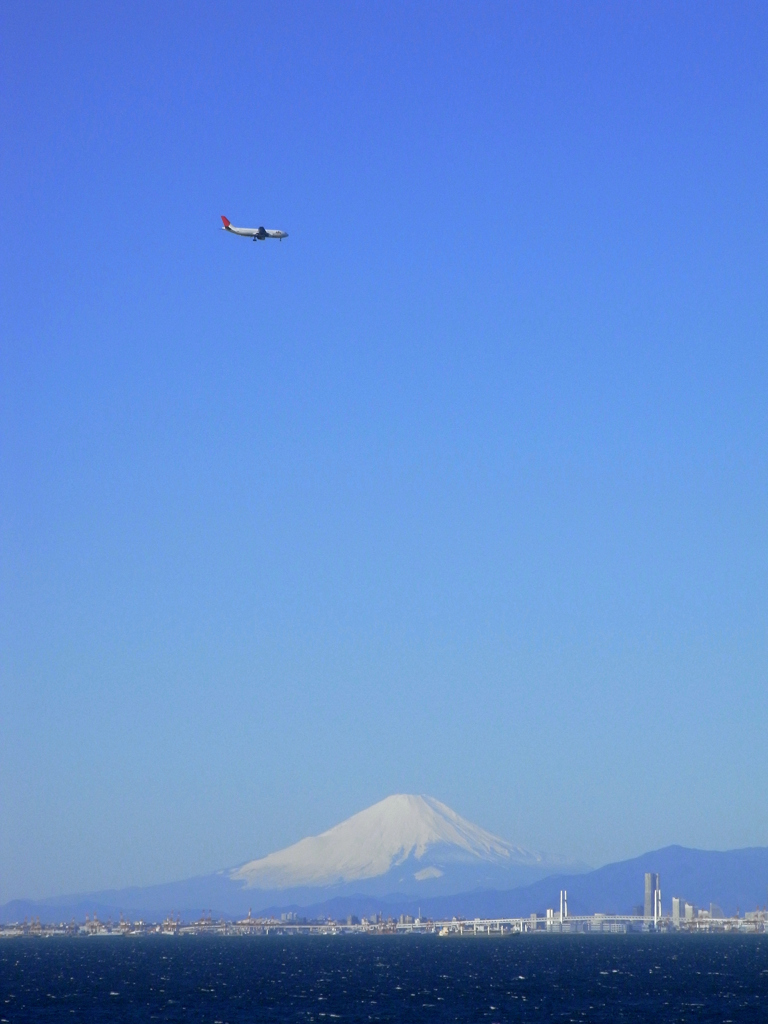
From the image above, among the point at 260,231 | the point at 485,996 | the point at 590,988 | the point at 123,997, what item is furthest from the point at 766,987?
the point at 260,231

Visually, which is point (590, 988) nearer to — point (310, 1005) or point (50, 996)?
point (310, 1005)

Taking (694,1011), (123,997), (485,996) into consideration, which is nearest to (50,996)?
(123,997)

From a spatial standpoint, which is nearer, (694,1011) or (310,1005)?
(694,1011)

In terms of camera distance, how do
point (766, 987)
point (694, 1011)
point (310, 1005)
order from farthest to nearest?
point (766, 987), point (310, 1005), point (694, 1011)

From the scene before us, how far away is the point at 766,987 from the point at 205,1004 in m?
69.0

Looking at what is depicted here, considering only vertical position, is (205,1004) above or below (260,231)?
below

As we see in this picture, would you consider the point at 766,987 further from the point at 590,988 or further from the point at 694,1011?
the point at 694,1011

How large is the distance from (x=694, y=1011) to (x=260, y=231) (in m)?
94.5

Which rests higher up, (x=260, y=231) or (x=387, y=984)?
(x=260, y=231)

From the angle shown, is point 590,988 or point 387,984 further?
point 387,984

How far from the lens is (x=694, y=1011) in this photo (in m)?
140

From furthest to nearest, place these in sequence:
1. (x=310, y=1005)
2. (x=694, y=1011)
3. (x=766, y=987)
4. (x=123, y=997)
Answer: (x=766, y=987) < (x=123, y=997) < (x=310, y=1005) < (x=694, y=1011)

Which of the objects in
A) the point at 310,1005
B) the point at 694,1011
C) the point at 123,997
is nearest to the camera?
the point at 694,1011

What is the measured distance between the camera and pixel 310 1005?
15238cm
